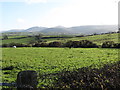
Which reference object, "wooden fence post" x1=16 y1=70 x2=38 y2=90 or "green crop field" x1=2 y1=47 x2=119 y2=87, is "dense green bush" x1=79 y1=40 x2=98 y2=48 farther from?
"wooden fence post" x1=16 y1=70 x2=38 y2=90

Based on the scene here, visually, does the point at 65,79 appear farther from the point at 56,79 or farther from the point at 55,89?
the point at 55,89

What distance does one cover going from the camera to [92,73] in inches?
358

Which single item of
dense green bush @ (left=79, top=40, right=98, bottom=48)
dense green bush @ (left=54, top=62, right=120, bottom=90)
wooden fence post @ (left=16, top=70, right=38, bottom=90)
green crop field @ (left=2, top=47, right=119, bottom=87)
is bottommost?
dense green bush @ (left=79, top=40, right=98, bottom=48)

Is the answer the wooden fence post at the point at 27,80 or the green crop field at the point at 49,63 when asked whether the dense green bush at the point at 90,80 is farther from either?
the wooden fence post at the point at 27,80

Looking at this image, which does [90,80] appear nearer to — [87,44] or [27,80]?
[27,80]

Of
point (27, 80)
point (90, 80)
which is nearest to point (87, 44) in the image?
point (90, 80)

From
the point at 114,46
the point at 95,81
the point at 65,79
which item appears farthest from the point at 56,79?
the point at 114,46

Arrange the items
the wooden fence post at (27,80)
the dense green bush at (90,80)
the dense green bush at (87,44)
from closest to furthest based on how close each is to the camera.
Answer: the wooden fence post at (27,80)
the dense green bush at (90,80)
the dense green bush at (87,44)

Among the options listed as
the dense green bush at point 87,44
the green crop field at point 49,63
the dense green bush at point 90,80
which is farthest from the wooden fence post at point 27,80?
the dense green bush at point 87,44

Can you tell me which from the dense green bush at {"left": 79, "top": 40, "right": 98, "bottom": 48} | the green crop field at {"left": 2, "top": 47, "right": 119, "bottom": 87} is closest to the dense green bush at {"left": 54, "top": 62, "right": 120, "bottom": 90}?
the green crop field at {"left": 2, "top": 47, "right": 119, "bottom": 87}

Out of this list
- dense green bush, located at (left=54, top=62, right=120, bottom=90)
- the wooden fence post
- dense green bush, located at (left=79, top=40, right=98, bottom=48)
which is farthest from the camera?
dense green bush, located at (left=79, top=40, right=98, bottom=48)

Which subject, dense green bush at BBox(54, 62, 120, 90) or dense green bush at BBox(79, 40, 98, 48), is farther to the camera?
dense green bush at BBox(79, 40, 98, 48)

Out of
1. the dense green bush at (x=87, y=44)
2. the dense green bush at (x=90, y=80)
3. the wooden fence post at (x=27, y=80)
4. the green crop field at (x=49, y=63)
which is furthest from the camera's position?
the dense green bush at (x=87, y=44)

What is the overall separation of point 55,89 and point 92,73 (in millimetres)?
2249
